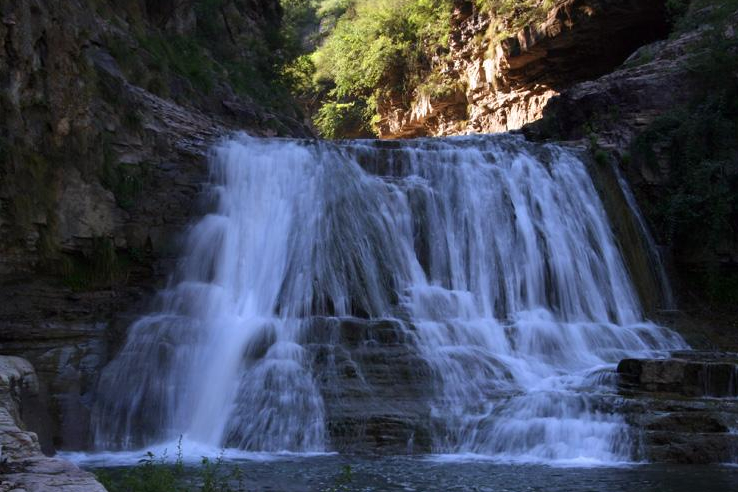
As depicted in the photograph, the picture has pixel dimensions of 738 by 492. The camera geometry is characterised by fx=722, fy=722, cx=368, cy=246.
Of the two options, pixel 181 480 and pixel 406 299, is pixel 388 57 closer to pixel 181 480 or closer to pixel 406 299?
pixel 406 299

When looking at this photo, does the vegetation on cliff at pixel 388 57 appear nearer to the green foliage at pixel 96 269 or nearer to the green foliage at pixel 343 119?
the green foliage at pixel 343 119

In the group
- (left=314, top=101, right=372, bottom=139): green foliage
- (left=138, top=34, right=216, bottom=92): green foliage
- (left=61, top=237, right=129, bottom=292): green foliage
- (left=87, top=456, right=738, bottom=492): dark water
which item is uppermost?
(left=314, top=101, right=372, bottom=139): green foliage

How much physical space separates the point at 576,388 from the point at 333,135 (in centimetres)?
3022

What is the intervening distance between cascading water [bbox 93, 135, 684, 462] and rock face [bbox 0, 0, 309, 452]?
1.85 feet

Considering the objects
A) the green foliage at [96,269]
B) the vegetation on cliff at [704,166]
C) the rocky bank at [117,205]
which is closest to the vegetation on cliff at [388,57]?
the rocky bank at [117,205]

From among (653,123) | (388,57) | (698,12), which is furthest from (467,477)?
(388,57)

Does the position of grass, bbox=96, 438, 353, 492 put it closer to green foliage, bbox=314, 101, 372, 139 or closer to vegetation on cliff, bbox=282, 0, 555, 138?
vegetation on cliff, bbox=282, 0, 555, 138

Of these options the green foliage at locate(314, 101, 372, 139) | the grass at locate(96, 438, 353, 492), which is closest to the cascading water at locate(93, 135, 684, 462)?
the grass at locate(96, 438, 353, 492)

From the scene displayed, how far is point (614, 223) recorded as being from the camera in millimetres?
16625

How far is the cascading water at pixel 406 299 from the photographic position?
10102mm

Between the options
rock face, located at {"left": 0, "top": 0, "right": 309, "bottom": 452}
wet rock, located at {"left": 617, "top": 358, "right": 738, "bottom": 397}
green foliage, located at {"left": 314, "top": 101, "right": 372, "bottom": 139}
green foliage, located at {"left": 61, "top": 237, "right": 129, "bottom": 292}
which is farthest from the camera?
green foliage, located at {"left": 314, "top": 101, "right": 372, "bottom": 139}

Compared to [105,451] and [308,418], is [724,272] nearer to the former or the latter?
[308,418]

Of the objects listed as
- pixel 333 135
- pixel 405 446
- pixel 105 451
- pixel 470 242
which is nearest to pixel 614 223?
pixel 470 242

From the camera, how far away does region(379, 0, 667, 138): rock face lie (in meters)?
25.7
